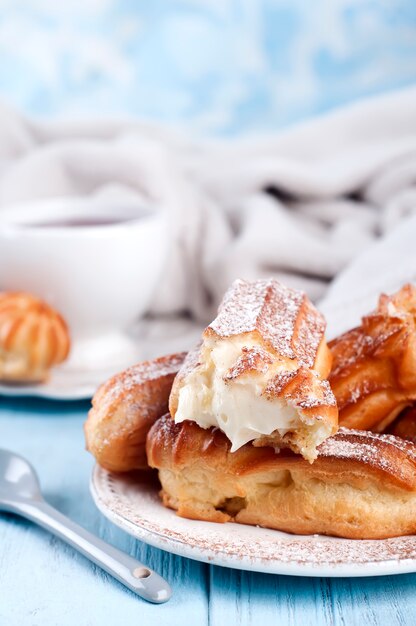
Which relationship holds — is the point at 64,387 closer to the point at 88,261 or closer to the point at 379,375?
the point at 88,261

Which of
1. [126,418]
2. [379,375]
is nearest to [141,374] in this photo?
[126,418]

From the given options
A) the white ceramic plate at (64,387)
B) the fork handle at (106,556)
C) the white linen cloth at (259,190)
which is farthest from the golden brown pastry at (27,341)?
the fork handle at (106,556)

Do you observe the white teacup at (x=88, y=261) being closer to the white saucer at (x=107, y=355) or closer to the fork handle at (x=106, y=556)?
the white saucer at (x=107, y=355)

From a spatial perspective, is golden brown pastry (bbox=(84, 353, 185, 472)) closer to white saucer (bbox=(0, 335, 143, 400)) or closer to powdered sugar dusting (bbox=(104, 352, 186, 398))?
powdered sugar dusting (bbox=(104, 352, 186, 398))

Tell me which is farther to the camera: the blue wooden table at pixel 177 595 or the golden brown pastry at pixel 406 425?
the golden brown pastry at pixel 406 425

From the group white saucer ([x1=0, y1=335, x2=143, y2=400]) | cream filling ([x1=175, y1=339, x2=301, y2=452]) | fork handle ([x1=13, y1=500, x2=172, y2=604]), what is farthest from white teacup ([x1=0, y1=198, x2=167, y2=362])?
cream filling ([x1=175, y1=339, x2=301, y2=452])

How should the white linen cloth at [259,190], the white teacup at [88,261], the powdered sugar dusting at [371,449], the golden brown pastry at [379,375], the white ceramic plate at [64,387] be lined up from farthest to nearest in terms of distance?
1. the white linen cloth at [259,190]
2. the white teacup at [88,261]
3. the white ceramic plate at [64,387]
4. the golden brown pastry at [379,375]
5. the powdered sugar dusting at [371,449]

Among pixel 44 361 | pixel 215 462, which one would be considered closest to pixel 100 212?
pixel 44 361

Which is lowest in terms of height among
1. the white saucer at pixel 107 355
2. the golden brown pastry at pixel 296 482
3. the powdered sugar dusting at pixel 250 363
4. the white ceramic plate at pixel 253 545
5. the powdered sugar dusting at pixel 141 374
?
the white saucer at pixel 107 355
